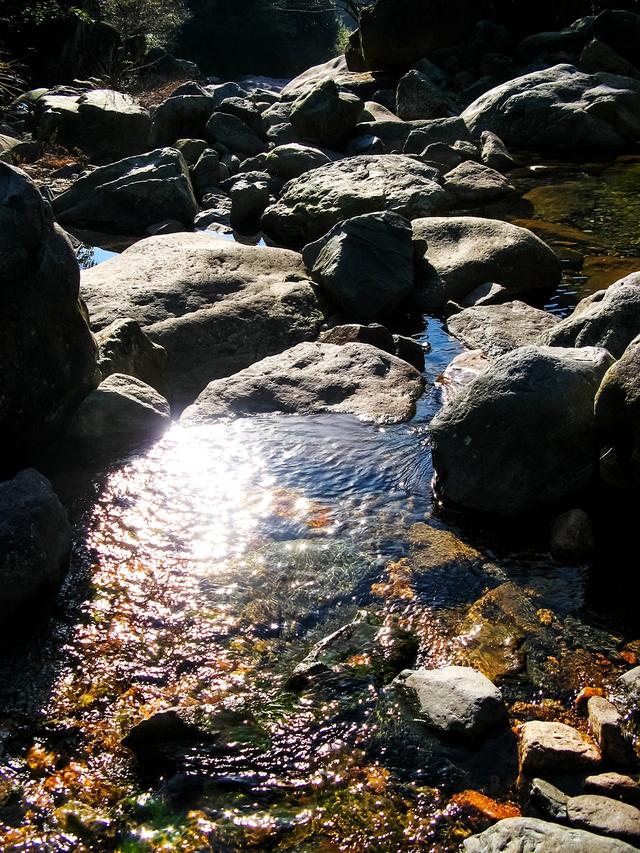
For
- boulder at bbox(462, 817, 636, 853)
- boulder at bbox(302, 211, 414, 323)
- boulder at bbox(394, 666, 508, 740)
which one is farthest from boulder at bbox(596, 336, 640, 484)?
boulder at bbox(302, 211, 414, 323)

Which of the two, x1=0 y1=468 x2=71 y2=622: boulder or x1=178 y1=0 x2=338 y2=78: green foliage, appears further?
x1=178 y1=0 x2=338 y2=78: green foliage

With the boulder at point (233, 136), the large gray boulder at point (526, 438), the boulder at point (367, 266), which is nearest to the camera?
the large gray boulder at point (526, 438)

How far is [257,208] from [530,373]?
891 cm

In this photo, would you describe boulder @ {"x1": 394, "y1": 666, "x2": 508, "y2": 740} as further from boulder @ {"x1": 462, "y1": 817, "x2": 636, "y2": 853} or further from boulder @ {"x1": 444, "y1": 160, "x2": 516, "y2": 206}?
boulder @ {"x1": 444, "y1": 160, "x2": 516, "y2": 206}

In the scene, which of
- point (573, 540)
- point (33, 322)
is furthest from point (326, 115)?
point (573, 540)

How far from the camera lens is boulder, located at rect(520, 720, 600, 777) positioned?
11.5 feet

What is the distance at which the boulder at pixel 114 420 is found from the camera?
21.0 feet

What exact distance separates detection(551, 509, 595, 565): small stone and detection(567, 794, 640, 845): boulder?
1926 millimetres

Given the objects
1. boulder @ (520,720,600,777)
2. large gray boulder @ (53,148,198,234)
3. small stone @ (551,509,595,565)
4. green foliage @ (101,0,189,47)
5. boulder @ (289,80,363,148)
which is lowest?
large gray boulder @ (53,148,198,234)

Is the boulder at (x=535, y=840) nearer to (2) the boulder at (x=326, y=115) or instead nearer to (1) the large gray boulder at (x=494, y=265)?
(1) the large gray boulder at (x=494, y=265)

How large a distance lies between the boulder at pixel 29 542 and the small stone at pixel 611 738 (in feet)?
9.74

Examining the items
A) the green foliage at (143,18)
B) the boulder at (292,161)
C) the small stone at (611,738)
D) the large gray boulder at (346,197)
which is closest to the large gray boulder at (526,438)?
the small stone at (611,738)

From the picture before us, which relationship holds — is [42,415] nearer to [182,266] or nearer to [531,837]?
[182,266]

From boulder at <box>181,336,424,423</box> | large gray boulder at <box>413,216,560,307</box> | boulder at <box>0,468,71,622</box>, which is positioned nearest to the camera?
boulder at <box>0,468,71,622</box>
